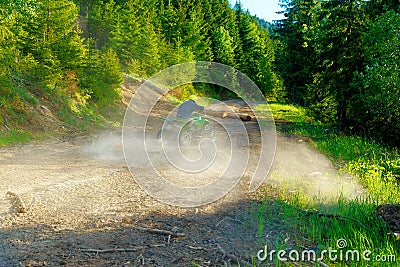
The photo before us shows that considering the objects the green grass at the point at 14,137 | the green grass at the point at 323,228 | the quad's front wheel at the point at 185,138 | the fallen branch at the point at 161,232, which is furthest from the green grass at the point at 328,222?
the green grass at the point at 14,137

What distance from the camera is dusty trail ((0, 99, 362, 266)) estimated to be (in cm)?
436

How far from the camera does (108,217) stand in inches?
223

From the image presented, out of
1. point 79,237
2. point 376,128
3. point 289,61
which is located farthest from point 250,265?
point 289,61

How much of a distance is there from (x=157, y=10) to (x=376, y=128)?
4954 cm

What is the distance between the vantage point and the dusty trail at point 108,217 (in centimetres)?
436

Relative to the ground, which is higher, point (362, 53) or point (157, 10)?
point (157, 10)

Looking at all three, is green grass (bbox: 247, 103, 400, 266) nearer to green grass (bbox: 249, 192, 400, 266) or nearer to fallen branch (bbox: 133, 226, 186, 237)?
green grass (bbox: 249, 192, 400, 266)

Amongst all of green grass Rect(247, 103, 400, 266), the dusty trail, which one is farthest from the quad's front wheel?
green grass Rect(247, 103, 400, 266)

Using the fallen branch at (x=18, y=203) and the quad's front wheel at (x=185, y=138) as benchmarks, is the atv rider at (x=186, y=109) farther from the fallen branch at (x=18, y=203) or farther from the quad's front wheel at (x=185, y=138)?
the fallen branch at (x=18, y=203)

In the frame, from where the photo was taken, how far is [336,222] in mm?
5148

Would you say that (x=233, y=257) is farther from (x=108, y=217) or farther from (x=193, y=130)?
(x=193, y=130)

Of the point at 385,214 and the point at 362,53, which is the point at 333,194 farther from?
the point at 362,53

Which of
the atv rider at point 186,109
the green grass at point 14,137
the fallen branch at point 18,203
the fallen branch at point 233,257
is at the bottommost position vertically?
the fallen branch at point 233,257

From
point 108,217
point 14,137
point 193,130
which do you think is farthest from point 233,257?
point 14,137
